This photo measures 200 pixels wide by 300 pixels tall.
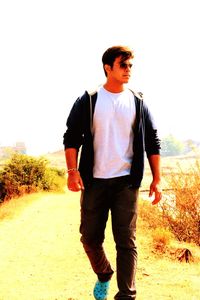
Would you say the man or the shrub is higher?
the man

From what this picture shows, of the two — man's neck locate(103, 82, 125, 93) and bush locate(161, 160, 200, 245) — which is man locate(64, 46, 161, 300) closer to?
man's neck locate(103, 82, 125, 93)

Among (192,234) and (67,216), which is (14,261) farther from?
(67,216)

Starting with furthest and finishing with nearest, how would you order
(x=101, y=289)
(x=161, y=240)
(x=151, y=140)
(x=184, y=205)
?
(x=184, y=205), (x=161, y=240), (x=101, y=289), (x=151, y=140)

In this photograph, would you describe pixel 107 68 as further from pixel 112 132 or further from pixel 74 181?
pixel 74 181

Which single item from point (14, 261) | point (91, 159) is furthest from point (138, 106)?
point (14, 261)

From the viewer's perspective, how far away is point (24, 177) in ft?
73.8

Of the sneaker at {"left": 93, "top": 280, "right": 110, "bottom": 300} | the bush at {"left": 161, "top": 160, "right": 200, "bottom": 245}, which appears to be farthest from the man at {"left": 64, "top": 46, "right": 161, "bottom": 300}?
the bush at {"left": 161, "top": 160, "right": 200, "bottom": 245}

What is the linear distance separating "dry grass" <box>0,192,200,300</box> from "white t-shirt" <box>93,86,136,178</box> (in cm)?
192

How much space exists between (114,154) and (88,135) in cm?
26

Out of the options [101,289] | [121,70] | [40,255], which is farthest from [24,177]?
[121,70]

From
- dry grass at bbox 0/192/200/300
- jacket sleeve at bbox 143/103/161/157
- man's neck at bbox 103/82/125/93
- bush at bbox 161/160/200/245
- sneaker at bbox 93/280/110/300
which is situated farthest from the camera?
bush at bbox 161/160/200/245

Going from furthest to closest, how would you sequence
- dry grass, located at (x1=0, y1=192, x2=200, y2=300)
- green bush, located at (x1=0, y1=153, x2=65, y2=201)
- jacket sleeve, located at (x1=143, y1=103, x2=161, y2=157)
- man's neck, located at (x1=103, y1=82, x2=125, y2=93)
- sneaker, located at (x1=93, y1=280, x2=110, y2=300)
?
green bush, located at (x1=0, y1=153, x2=65, y2=201) < dry grass, located at (x1=0, y1=192, x2=200, y2=300) < sneaker, located at (x1=93, y1=280, x2=110, y2=300) < jacket sleeve, located at (x1=143, y1=103, x2=161, y2=157) < man's neck, located at (x1=103, y1=82, x2=125, y2=93)

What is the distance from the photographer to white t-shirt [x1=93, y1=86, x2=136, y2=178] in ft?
14.3

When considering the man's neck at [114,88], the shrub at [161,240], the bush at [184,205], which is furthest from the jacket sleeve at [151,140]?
the bush at [184,205]
